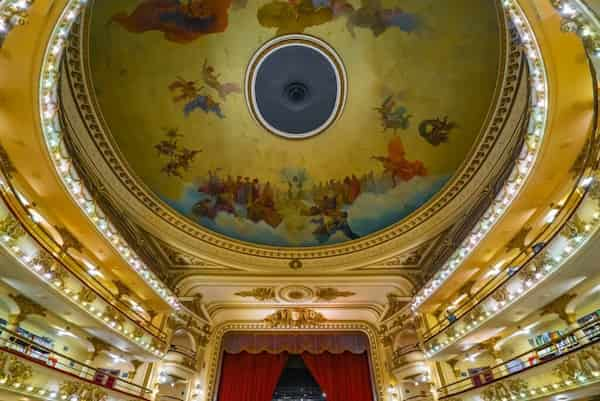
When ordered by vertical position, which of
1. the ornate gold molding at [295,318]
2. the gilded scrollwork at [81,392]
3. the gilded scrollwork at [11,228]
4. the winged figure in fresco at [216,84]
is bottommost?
the gilded scrollwork at [81,392]

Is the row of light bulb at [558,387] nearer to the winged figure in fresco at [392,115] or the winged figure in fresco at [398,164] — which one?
the winged figure in fresco at [398,164]

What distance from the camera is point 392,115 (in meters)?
13.7

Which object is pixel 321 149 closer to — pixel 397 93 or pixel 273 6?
pixel 397 93

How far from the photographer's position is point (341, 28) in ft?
40.2

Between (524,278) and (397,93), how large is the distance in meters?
8.56

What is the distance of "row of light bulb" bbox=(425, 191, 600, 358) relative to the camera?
6383 millimetres

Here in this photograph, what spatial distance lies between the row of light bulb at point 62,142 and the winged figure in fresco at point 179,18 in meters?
2.51

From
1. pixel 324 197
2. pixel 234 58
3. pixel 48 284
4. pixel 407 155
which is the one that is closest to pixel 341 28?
pixel 234 58

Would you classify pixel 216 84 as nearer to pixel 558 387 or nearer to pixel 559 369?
pixel 559 369

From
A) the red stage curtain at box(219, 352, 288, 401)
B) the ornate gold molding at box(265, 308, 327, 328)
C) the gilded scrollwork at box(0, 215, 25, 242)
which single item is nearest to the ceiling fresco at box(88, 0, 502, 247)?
the ornate gold molding at box(265, 308, 327, 328)

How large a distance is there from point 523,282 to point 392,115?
8344mm

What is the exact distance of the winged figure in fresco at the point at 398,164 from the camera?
14.0 metres

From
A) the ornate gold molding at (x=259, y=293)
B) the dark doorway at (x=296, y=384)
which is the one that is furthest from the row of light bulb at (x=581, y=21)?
the dark doorway at (x=296, y=384)

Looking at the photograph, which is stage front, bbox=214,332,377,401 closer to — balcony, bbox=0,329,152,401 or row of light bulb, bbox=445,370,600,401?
balcony, bbox=0,329,152,401
